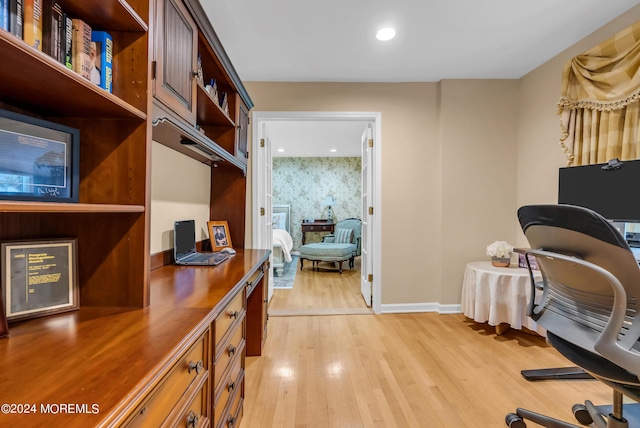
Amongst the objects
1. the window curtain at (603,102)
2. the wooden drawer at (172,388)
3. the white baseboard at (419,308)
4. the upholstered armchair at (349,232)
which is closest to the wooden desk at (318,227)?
the upholstered armchair at (349,232)

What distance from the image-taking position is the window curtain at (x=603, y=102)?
193 cm

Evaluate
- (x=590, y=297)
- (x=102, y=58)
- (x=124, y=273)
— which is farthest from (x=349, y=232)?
(x=102, y=58)

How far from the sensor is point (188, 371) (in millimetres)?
835

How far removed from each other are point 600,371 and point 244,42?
2.91 metres

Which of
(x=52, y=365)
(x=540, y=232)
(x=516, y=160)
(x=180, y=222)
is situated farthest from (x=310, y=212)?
(x=52, y=365)

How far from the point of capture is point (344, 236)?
229 inches

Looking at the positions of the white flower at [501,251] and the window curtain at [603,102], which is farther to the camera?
the white flower at [501,251]

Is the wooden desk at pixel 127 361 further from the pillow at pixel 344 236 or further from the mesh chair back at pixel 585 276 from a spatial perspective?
the pillow at pixel 344 236

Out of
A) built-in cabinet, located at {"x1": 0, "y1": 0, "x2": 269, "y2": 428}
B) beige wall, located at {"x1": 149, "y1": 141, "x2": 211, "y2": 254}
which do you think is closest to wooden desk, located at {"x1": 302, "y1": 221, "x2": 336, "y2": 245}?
beige wall, located at {"x1": 149, "y1": 141, "x2": 211, "y2": 254}

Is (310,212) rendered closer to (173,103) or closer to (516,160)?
(516,160)

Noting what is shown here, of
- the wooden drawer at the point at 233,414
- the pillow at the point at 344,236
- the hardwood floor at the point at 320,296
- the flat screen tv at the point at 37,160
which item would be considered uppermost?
the flat screen tv at the point at 37,160

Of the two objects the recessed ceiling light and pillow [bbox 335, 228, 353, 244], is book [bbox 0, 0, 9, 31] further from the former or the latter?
pillow [bbox 335, 228, 353, 244]

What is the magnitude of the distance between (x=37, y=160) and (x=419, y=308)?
3.18 m

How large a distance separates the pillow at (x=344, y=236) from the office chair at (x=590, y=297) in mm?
4335
